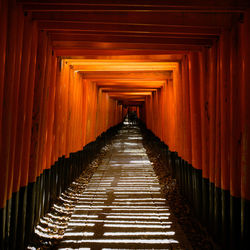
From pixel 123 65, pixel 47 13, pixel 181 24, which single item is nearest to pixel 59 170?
pixel 123 65

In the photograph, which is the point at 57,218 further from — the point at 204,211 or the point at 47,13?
the point at 47,13

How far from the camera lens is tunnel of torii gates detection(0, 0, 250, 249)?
8.04 feet

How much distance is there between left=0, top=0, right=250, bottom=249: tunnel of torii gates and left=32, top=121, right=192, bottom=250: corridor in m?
0.63

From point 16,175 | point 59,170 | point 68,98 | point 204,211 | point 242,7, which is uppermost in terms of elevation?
point 242,7

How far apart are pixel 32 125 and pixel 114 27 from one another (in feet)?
6.00

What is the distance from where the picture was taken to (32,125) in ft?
10.4

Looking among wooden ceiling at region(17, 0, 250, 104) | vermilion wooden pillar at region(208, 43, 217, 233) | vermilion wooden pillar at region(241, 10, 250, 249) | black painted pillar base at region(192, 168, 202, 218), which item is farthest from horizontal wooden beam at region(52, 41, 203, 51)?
black painted pillar base at region(192, 168, 202, 218)

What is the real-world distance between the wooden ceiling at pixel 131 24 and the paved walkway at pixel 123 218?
309 centimetres

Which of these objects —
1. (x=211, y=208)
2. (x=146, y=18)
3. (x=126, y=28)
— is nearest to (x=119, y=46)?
(x=126, y=28)

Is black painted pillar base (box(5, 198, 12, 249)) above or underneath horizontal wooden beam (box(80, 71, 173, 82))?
underneath

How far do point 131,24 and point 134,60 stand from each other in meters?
1.69

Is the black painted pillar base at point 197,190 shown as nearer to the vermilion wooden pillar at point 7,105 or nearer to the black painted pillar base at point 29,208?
the black painted pillar base at point 29,208

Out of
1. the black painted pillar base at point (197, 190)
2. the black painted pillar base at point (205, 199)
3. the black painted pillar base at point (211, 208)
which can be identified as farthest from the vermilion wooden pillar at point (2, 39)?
the black painted pillar base at point (197, 190)

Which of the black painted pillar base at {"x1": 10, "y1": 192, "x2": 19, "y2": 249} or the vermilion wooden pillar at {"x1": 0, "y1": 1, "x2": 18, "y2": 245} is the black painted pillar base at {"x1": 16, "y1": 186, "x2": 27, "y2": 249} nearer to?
the black painted pillar base at {"x1": 10, "y1": 192, "x2": 19, "y2": 249}
